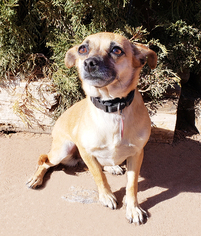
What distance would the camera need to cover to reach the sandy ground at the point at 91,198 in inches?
81.0

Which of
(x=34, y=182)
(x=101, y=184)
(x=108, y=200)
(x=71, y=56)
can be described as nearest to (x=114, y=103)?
(x=71, y=56)

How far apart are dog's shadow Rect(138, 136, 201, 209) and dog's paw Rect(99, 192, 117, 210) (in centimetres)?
30

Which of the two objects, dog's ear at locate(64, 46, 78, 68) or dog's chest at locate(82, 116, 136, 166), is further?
dog's ear at locate(64, 46, 78, 68)

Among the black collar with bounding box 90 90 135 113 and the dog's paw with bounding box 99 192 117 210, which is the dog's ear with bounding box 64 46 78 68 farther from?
the dog's paw with bounding box 99 192 117 210

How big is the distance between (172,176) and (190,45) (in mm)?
1789

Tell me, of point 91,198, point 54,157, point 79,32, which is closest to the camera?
point 91,198

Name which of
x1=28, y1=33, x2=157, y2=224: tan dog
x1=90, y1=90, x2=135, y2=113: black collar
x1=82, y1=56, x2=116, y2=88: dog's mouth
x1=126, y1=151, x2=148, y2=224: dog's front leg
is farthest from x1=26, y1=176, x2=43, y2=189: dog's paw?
x1=82, y1=56, x2=116, y2=88: dog's mouth

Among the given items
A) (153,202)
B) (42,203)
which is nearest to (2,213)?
(42,203)

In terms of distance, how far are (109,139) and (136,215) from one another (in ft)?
2.55

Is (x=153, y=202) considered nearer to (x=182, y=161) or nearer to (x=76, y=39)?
(x=182, y=161)

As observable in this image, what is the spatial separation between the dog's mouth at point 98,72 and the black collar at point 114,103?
184 mm

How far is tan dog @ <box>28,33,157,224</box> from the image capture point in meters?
1.73

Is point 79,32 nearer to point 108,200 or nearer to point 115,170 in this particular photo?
point 115,170

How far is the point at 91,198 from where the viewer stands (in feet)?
7.75
